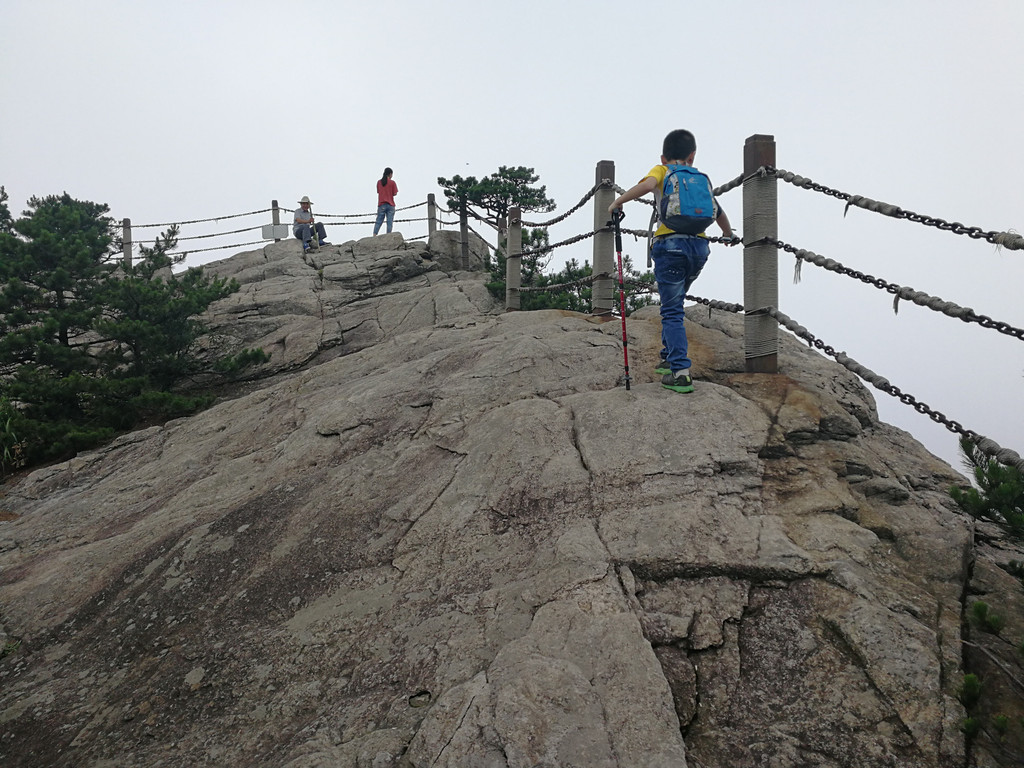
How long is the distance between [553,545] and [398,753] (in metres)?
1.37

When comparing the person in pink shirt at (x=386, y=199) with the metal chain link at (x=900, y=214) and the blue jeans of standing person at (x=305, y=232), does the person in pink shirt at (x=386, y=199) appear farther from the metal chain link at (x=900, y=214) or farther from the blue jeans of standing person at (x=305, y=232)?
the metal chain link at (x=900, y=214)

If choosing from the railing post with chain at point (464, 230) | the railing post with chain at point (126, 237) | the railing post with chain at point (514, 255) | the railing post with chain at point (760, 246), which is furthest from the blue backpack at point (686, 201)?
the railing post with chain at point (126, 237)

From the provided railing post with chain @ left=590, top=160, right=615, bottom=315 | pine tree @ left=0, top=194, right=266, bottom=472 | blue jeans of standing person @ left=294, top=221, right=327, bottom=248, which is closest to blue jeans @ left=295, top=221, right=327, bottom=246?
blue jeans of standing person @ left=294, top=221, right=327, bottom=248

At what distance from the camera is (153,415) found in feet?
36.4

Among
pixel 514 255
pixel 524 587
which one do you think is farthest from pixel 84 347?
pixel 524 587

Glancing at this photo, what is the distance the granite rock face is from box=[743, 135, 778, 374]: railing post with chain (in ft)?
1.36

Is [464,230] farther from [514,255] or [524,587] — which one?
[524,587]

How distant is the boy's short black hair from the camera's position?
5.22 meters

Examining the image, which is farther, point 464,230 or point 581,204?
point 464,230

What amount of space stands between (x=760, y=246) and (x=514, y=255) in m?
5.65

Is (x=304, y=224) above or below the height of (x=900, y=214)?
A: above

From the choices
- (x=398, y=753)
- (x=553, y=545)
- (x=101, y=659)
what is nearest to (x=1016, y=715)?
(x=553, y=545)

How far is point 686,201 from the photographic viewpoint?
5039mm

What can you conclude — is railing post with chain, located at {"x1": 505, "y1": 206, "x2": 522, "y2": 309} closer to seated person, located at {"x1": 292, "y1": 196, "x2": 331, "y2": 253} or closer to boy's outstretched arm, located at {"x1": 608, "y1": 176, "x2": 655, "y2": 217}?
boy's outstretched arm, located at {"x1": 608, "y1": 176, "x2": 655, "y2": 217}
